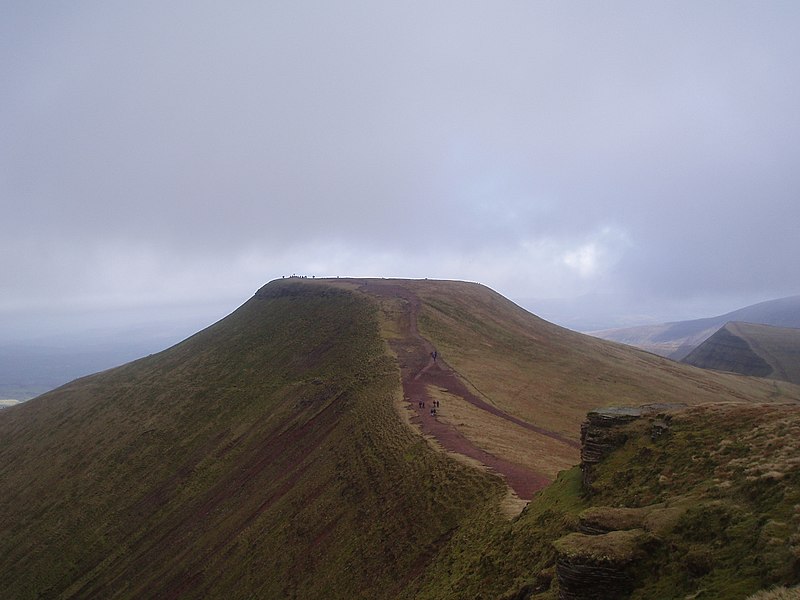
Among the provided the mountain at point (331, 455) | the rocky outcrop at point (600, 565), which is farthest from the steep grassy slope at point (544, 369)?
the rocky outcrop at point (600, 565)

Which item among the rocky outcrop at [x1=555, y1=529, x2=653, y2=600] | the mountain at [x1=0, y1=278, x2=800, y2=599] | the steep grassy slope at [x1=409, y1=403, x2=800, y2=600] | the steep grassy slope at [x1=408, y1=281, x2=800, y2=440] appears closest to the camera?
the steep grassy slope at [x1=409, y1=403, x2=800, y2=600]

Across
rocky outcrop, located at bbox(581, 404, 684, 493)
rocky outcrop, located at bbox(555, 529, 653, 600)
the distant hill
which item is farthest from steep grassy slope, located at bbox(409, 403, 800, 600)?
the distant hill

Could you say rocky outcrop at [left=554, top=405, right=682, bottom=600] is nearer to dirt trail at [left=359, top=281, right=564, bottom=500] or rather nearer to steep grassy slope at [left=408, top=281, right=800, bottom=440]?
dirt trail at [left=359, top=281, right=564, bottom=500]

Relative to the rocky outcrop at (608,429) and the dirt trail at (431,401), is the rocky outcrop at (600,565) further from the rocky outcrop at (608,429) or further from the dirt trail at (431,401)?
the dirt trail at (431,401)

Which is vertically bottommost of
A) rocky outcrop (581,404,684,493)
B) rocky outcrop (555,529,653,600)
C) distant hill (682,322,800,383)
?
distant hill (682,322,800,383)

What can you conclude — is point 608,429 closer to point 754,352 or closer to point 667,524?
point 667,524

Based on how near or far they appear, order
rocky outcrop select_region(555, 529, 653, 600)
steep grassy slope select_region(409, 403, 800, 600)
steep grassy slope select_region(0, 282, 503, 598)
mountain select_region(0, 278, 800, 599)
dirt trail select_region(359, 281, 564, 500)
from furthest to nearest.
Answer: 1. steep grassy slope select_region(0, 282, 503, 598)
2. dirt trail select_region(359, 281, 564, 500)
3. mountain select_region(0, 278, 800, 599)
4. rocky outcrop select_region(555, 529, 653, 600)
5. steep grassy slope select_region(409, 403, 800, 600)

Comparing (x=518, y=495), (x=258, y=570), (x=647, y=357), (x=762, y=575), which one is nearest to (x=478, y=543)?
(x=518, y=495)

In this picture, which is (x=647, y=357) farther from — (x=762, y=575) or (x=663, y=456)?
(x=762, y=575)
